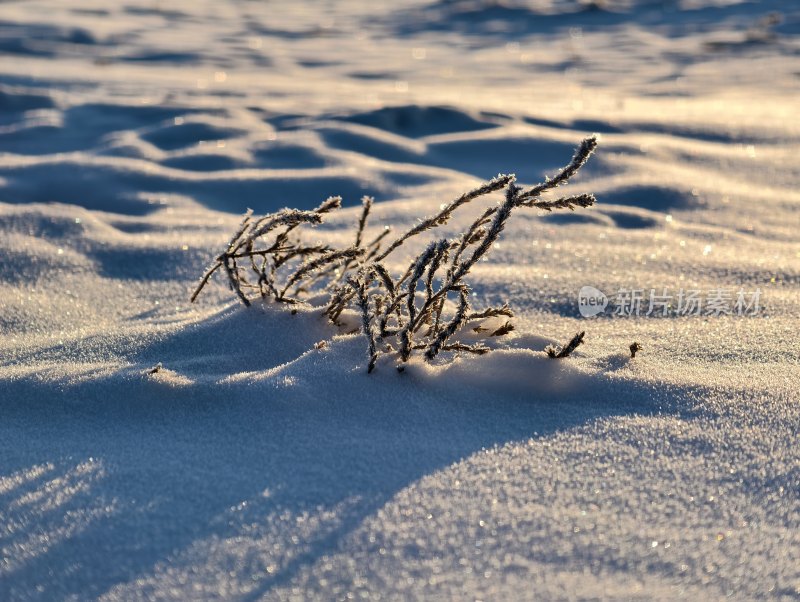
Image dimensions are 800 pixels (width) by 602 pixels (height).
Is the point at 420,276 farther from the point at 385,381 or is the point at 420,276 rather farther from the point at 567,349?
the point at 567,349

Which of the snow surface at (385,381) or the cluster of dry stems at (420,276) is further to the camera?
the cluster of dry stems at (420,276)

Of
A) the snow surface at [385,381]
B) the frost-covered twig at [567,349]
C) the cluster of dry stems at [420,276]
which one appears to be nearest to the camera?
the snow surface at [385,381]

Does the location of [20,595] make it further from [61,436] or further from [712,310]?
[712,310]

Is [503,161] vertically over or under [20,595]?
over

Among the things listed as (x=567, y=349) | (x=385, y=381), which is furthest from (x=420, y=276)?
(x=567, y=349)

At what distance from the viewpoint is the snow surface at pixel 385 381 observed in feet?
3.85

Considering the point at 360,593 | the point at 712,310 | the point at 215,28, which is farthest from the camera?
the point at 215,28

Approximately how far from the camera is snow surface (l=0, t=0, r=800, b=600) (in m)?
1.17

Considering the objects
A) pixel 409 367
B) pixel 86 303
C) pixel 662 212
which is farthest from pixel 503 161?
pixel 409 367

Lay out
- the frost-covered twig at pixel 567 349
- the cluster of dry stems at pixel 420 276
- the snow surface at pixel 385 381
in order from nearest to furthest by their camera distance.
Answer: the snow surface at pixel 385 381, the cluster of dry stems at pixel 420 276, the frost-covered twig at pixel 567 349

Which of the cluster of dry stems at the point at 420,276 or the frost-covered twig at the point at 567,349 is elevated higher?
the cluster of dry stems at the point at 420,276

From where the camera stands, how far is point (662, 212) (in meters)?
3.11

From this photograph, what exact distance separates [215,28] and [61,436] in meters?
7.18

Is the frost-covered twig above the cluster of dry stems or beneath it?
beneath
